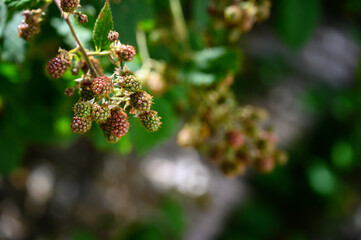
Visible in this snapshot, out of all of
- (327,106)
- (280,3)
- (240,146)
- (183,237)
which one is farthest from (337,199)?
(240,146)

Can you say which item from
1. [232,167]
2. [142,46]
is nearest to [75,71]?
[142,46]

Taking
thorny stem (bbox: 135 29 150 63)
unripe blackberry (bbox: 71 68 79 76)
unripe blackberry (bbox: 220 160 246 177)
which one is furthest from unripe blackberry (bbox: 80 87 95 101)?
unripe blackberry (bbox: 220 160 246 177)

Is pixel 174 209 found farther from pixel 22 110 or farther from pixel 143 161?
pixel 22 110

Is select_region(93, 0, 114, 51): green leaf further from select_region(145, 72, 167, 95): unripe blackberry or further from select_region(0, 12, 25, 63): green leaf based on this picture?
select_region(145, 72, 167, 95): unripe blackberry

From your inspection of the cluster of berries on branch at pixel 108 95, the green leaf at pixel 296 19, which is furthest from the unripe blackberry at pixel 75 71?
the green leaf at pixel 296 19

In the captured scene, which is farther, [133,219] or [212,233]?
[212,233]

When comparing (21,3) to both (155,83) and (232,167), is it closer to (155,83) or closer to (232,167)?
(155,83)
